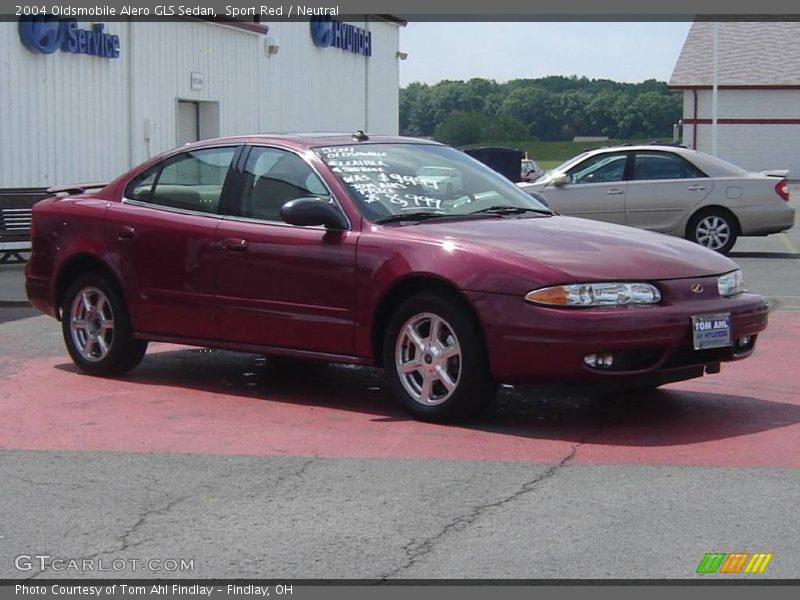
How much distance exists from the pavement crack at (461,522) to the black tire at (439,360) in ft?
2.51

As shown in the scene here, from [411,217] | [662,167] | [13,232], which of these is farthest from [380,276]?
[662,167]

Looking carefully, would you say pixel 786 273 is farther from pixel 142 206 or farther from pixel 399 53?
pixel 399 53

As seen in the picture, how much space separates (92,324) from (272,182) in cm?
175

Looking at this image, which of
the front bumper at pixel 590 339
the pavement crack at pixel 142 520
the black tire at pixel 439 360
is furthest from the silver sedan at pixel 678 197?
the pavement crack at pixel 142 520

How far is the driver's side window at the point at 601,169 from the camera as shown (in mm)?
18719

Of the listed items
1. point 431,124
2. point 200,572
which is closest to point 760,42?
point 431,124

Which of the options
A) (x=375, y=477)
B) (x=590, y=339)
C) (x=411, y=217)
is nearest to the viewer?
(x=375, y=477)

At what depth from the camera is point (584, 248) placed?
24.6 ft

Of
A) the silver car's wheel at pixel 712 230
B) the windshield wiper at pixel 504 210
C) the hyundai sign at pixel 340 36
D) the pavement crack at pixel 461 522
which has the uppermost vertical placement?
the hyundai sign at pixel 340 36

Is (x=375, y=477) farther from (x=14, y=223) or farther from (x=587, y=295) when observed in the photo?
(x=14, y=223)

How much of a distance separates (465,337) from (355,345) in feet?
2.70

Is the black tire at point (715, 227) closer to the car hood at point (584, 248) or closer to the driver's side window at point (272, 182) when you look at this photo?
the car hood at point (584, 248)

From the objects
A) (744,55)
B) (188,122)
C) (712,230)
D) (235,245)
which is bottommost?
(712,230)

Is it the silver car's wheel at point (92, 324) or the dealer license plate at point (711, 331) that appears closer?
the dealer license plate at point (711, 331)
